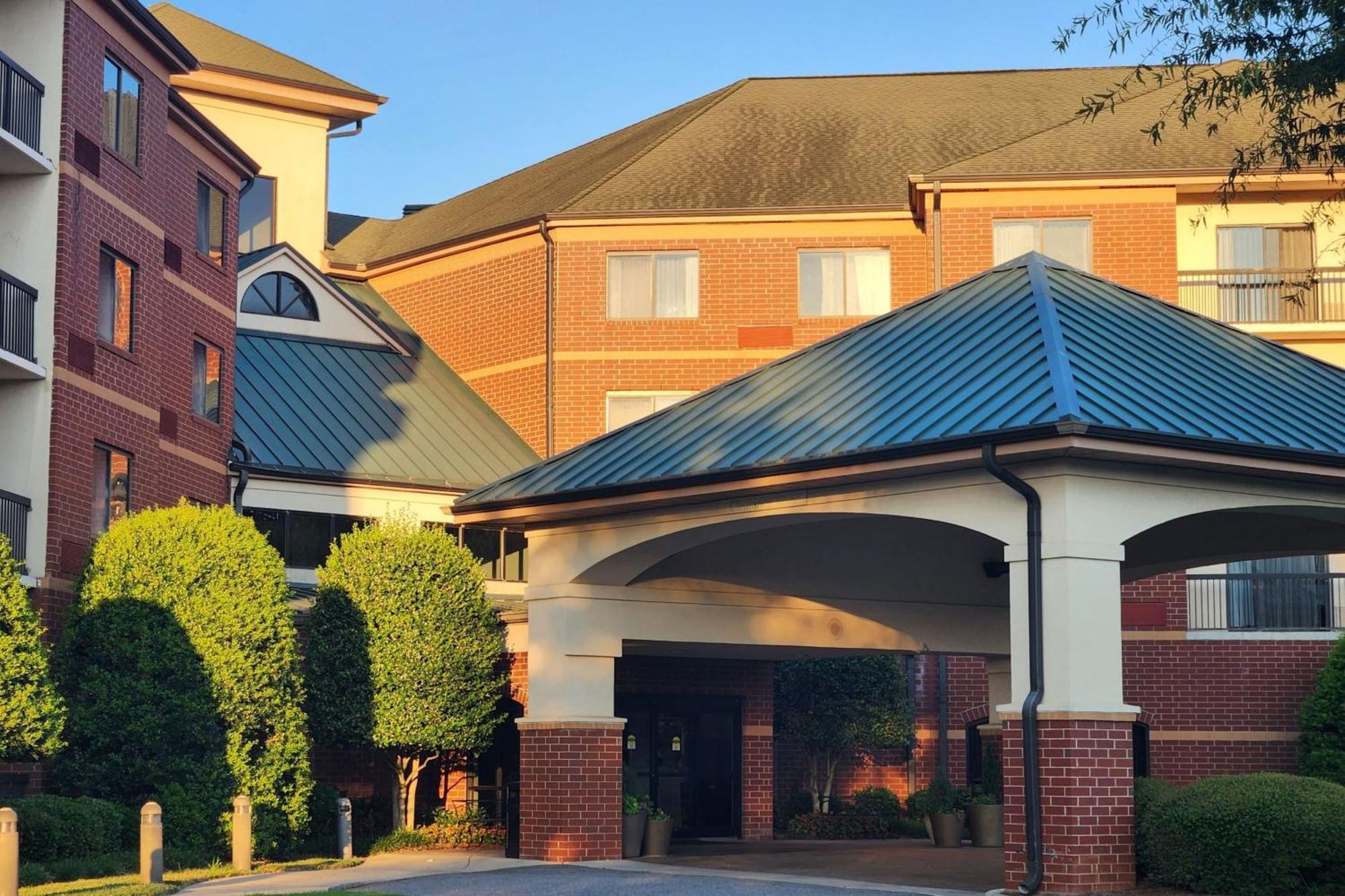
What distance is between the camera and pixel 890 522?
24.6m

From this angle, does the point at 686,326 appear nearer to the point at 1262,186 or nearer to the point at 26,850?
the point at 1262,186

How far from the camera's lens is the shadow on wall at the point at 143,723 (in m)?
24.2

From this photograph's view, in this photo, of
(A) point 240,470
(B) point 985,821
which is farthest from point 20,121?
(B) point 985,821

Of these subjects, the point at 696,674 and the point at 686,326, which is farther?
the point at 686,326

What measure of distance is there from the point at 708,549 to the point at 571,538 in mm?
2106

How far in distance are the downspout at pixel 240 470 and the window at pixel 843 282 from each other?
11876 millimetres

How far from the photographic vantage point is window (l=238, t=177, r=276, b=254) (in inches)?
1694

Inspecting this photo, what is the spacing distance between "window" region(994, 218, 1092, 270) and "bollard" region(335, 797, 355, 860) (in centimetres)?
1697

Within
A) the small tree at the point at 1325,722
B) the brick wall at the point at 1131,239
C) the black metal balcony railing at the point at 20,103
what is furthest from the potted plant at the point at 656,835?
the brick wall at the point at 1131,239

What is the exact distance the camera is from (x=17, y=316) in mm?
25219

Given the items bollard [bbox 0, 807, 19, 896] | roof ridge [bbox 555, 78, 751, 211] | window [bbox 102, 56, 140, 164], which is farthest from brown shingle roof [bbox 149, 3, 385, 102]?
bollard [bbox 0, 807, 19, 896]

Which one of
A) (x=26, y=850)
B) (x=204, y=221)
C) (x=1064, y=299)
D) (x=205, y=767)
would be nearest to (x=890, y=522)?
(x=1064, y=299)

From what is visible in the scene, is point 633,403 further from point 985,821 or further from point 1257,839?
point 1257,839

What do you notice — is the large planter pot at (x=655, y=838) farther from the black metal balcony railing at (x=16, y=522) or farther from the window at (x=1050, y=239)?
the window at (x=1050, y=239)
